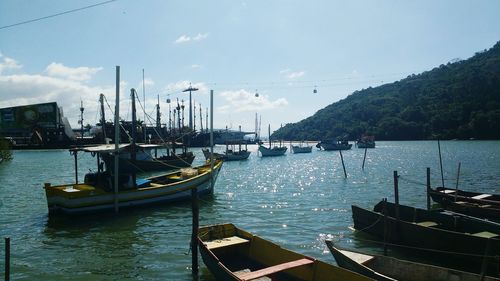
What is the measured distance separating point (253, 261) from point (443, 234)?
6.93 m

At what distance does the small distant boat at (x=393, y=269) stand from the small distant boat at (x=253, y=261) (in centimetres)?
111

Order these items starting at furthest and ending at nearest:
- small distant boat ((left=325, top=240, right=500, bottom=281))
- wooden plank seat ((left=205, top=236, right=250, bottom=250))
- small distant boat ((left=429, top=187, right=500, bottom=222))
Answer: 1. small distant boat ((left=429, top=187, right=500, bottom=222))
2. wooden plank seat ((left=205, top=236, right=250, bottom=250))
3. small distant boat ((left=325, top=240, right=500, bottom=281))

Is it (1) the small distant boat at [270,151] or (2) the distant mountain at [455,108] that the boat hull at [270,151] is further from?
(2) the distant mountain at [455,108]

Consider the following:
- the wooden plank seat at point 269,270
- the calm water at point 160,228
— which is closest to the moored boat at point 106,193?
the calm water at point 160,228

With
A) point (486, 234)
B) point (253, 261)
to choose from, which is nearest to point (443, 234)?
point (486, 234)

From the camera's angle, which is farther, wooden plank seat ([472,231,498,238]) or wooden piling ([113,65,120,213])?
wooden piling ([113,65,120,213])

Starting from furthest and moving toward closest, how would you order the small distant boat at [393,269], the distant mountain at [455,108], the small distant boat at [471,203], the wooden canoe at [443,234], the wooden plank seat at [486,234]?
the distant mountain at [455,108], the small distant boat at [471,203], the wooden plank seat at [486,234], the wooden canoe at [443,234], the small distant boat at [393,269]

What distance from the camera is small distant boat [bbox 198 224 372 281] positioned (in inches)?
403

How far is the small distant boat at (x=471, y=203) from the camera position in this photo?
18.8m

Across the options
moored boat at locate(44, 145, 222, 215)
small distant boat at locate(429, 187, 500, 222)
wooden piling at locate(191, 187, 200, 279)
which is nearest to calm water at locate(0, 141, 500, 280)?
wooden piling at locate(191, 187, 200, 279)

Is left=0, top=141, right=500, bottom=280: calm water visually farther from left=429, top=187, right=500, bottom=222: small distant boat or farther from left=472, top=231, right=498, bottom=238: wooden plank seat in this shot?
left=472, top=231, right=498, bottom=238: wooden plank seat

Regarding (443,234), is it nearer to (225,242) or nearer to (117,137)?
(225,242)

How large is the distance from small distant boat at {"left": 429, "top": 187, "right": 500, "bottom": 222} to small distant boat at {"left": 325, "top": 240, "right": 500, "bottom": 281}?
10.5m

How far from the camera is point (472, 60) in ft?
632
